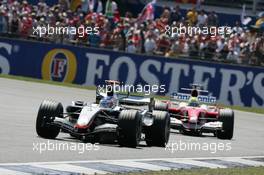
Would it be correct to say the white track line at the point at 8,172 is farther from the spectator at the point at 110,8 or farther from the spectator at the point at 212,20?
the spectator at the point at 110,8

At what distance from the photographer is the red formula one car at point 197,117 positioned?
1712 centimetres

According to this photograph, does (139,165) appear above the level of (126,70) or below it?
above

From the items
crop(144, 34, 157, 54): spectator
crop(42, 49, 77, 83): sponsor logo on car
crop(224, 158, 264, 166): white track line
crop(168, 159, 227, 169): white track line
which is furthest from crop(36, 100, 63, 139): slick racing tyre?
crop(42, 49, 77, 83): sponsor logo on car

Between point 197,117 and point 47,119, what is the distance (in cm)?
478

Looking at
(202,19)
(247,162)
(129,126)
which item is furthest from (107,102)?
(202,19)

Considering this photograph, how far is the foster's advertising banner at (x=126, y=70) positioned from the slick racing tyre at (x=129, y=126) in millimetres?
15955

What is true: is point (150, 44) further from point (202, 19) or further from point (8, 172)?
point (8, 172)

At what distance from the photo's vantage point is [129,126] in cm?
1302

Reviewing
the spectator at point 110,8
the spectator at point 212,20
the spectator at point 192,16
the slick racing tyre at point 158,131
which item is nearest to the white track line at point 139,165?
the slick racing tyre at point 158,131

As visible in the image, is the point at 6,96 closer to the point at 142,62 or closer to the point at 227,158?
the point at 142,62

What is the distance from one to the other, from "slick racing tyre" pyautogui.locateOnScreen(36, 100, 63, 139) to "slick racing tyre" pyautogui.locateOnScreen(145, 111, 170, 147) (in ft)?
5.04

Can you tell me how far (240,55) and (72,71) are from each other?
6.47 m

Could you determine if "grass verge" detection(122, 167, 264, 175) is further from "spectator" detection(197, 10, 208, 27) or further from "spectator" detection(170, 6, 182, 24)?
"spectator" detection(170, 6, 182, 24)

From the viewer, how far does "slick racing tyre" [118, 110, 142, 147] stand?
13.0 metres
